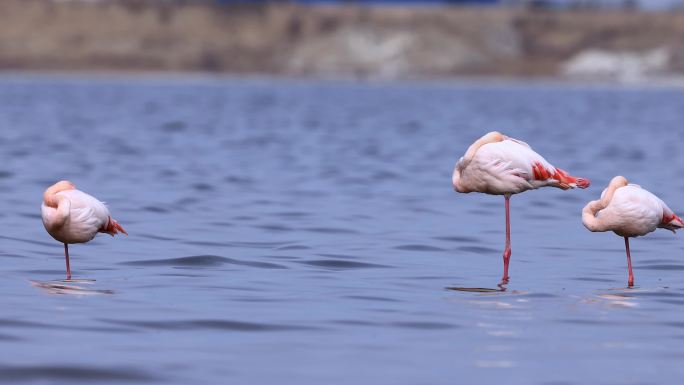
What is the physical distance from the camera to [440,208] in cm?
1755

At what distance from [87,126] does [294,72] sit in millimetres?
83035

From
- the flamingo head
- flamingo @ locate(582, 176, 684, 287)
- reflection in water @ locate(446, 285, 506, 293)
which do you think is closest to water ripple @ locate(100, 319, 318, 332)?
the flamingo head

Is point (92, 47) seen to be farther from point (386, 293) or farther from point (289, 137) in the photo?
point (386, 293)

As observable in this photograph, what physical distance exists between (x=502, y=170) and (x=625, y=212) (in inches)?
44.6

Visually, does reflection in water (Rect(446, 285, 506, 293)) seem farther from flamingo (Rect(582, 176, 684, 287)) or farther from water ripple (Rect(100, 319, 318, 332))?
water ripple (Rect(100, 319, 318, 332))

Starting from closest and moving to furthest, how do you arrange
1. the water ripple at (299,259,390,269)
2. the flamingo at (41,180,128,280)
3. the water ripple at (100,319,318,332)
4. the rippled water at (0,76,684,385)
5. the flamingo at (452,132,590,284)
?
the rippled water at (0,76,684,385) < the water ripple at (100,319,318,332) < the flamingo at (41,180,128,280) < the flamingo at (452,132,590,284) < the water ripple at (299,259,390,269)

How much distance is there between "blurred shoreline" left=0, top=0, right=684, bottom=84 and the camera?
12156cm

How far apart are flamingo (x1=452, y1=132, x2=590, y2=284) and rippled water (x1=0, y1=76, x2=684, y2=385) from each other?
2.48ft

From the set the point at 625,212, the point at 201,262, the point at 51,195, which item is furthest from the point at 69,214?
the point at 625,212

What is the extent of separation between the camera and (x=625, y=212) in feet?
34.5

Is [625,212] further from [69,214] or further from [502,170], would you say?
[69,214]

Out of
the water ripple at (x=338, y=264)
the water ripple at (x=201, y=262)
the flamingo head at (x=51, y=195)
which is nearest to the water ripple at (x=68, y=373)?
the flamingo head at (x=51, y=195)

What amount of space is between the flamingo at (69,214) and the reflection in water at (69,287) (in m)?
0.19

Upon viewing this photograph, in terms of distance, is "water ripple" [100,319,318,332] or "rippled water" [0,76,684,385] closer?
"rippled water" [0,76,684,385]
